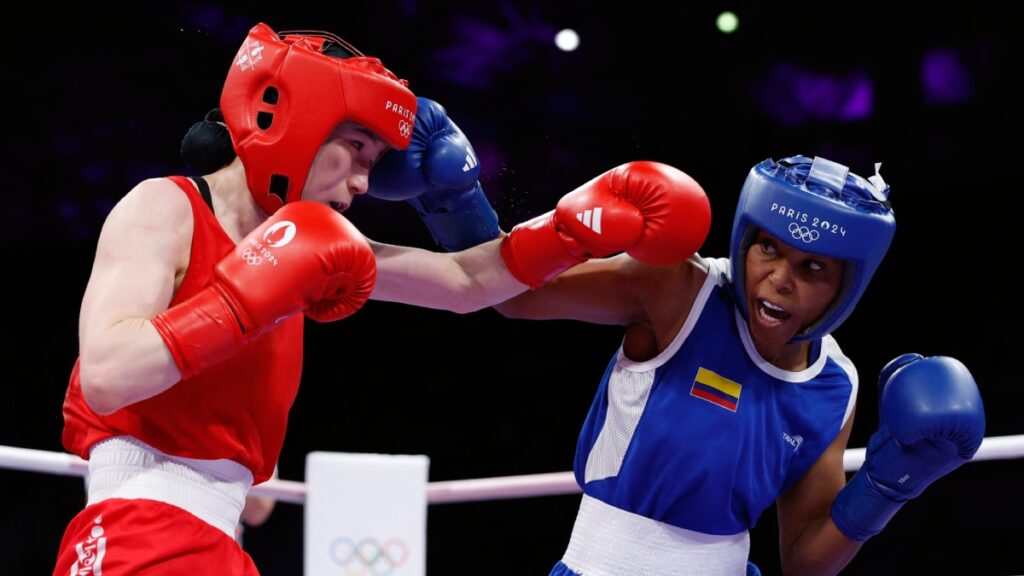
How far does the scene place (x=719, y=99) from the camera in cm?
547

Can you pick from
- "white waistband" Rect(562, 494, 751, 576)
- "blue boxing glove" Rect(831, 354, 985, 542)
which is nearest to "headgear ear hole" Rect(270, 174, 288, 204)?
"white waistband" Rect(562, 494, 751, 576)

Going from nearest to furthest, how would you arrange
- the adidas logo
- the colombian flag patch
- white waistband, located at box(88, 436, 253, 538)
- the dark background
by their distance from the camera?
white waistband, located at box(88, 436, 253, 538), the adidas logo, the colombian flag patch, the dark background

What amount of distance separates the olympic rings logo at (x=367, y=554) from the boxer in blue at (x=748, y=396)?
2.44 feet

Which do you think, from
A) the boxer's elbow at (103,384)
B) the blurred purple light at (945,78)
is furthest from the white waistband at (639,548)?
the blurred purple light at (945,78)

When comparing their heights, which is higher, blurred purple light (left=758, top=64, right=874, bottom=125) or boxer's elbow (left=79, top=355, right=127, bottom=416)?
boxer's elbow (left=79, top=355, right=127, bottom=416)

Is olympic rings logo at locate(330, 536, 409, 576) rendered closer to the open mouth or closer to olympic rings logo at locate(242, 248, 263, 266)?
the open mouth

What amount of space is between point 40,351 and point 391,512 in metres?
3.69

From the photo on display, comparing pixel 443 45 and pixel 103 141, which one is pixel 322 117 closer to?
pixel 443 45

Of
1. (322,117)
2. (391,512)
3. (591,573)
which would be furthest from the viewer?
(391,512)

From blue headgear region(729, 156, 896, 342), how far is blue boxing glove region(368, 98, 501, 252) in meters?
0.53

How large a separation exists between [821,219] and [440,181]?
73 cm

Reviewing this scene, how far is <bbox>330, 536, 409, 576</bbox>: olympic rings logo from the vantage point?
270cm

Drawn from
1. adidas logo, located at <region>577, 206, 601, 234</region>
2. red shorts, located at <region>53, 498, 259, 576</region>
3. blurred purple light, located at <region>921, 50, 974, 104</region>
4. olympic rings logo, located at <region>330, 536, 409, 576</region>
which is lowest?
olympic rings logo, located at <region>330, 536, 409, 576</region>

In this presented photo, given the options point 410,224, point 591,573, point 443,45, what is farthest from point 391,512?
point 443,45
